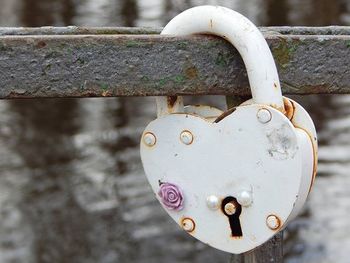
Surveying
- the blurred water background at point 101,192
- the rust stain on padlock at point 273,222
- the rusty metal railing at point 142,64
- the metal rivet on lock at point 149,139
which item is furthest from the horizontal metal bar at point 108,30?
the blurred water background at point 101,192

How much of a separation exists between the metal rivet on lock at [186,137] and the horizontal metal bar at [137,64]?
0.14ft

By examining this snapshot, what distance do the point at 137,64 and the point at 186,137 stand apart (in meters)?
0.09

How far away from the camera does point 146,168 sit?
0.92 m

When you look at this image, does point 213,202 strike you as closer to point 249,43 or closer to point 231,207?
point 231,207

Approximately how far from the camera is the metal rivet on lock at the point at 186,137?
89 cm

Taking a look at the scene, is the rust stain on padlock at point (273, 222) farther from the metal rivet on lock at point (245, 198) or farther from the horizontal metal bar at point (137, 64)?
the horizontal metal bar at point (137, 64)

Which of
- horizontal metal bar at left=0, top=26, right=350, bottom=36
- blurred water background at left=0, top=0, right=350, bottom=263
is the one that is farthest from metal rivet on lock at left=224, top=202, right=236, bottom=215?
blurred water background at left=0, top=0, right=350, bottom=263

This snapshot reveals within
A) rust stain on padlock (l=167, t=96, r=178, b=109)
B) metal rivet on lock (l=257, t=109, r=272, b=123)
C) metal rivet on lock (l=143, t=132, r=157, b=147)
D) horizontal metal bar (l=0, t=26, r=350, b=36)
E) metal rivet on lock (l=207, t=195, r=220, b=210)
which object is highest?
horizontal metal bar (l=0, t=26, r=350, b=36)

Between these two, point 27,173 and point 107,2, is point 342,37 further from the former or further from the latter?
point 107,2

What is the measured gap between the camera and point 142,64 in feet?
2.92

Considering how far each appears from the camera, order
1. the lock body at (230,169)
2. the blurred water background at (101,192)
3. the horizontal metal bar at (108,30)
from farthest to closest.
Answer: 1. the blurred water background at (101,192)
2. the horizontal metal bar at (108,30)
3. the lock body at (230,169)

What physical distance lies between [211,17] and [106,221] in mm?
4261

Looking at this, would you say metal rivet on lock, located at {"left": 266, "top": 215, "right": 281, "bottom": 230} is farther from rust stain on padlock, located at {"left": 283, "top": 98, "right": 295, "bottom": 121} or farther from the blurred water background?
the blurred water background

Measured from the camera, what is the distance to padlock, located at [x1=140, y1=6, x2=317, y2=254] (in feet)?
2.74
